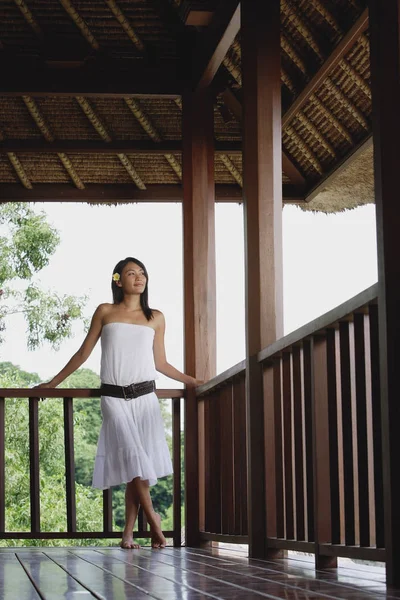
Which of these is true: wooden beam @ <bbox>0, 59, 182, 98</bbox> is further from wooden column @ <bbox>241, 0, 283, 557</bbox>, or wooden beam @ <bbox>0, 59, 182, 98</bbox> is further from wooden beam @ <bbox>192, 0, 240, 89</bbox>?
wooden column @ <bbox>241, 0, 283, 557</bbox>

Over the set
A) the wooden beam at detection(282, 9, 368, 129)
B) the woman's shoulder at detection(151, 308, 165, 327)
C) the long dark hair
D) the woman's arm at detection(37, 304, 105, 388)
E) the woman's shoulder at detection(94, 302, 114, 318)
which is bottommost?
the woman's arm at detection(37, 304, 105, 388)

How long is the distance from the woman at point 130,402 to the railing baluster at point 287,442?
4.47 ft

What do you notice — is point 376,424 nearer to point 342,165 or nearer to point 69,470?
point 69,470

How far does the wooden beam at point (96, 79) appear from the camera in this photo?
5.29 metres

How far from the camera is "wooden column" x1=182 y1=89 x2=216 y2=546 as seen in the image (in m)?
5.17

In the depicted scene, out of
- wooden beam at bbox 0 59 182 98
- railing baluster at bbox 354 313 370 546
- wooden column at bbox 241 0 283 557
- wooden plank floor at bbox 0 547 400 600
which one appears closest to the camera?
wooden plank floor at bbox 0 547 400 600

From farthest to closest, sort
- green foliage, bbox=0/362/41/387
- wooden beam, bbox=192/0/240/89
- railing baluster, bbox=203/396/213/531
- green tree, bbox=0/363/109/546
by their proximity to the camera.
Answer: green foliage, bbox=0/362/41/387, green tree, bbox=0/363/109/546, railing baluster, bbox=203/396/213/531, wooden beam, bbox=192/0/240/89

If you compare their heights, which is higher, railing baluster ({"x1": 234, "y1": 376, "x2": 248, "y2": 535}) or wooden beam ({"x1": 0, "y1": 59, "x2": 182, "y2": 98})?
wooden beam ({"x1": 0, "y1": 59, "x2": 182, "y2": 98})

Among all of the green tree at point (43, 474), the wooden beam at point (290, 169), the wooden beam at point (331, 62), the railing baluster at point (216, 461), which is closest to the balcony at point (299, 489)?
the railing baluster at point (216, 461)

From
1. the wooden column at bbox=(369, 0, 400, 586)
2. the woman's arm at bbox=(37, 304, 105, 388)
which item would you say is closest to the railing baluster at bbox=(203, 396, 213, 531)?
the woman's arm at bbox=(37, 304, 105, 388)

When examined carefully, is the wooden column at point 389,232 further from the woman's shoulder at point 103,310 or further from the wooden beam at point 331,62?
the woman's shoulder at point 103,310

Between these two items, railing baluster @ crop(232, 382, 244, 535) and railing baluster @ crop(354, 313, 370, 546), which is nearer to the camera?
railing baluster @ crop(354, 313, 370, 546)

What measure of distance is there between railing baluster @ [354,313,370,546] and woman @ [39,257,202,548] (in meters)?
2.17

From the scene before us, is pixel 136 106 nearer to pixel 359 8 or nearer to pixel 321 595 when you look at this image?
pixel 359 8
